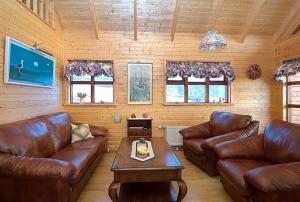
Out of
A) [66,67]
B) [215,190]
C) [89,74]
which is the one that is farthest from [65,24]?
[215,190]

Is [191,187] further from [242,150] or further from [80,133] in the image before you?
[80,133]

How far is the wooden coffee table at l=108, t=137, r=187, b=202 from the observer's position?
2.06 m

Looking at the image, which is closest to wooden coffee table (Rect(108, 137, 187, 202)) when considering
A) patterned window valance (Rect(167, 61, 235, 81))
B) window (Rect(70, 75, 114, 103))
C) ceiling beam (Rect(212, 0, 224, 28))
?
window (Rect(70, 75, 114, 103))

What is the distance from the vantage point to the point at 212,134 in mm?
3869

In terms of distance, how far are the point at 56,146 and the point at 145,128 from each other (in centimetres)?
187

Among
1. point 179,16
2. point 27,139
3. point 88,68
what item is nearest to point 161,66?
point 179,16

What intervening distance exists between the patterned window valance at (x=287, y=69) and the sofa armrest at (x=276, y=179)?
3.28 m

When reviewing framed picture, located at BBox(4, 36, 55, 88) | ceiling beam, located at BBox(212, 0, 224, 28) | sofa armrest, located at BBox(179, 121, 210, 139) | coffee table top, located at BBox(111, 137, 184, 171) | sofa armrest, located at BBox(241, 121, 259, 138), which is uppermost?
ceiling beam, located at BBox(212, 0, 224, 28)

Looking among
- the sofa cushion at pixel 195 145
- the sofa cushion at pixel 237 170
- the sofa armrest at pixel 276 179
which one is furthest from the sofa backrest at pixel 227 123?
the sofa armrest at pixel 276 179

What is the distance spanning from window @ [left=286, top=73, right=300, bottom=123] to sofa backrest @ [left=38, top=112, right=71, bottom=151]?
5.00 m

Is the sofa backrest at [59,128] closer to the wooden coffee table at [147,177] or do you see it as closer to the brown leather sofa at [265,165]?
the wooden coffee table at [147,177]

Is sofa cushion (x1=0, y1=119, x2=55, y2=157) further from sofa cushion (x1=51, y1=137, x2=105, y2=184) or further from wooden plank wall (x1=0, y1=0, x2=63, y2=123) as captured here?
wooden plank wall (x1=0, y1=0, x2=63, y2=123)

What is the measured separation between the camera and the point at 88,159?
105 inches

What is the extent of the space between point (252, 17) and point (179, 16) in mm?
1567
